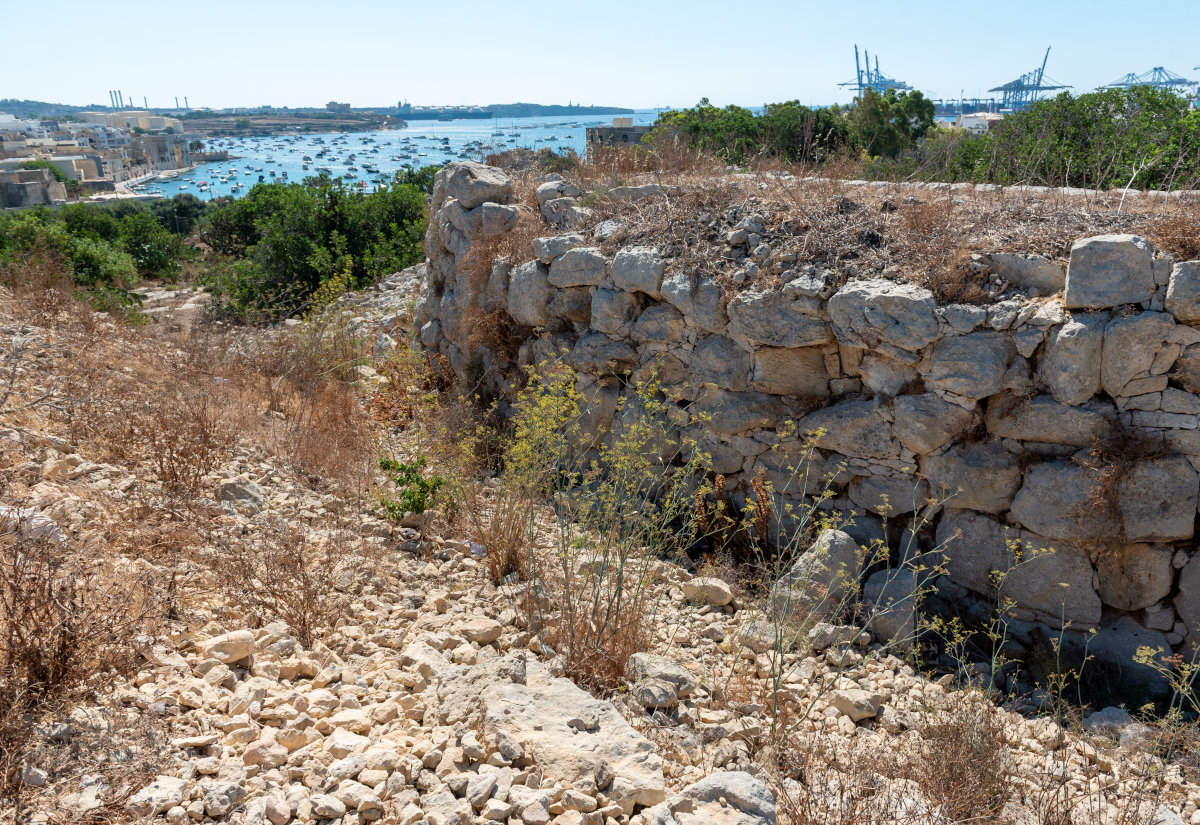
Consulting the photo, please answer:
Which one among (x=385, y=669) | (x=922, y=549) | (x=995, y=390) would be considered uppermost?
(x=995, y=390)

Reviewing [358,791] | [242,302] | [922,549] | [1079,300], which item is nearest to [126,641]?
[358,791]

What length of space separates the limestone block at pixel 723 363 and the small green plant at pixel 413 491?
85.0 inches

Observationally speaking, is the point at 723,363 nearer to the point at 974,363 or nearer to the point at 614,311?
the point at 614,311

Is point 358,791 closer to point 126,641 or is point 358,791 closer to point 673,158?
point 126,641

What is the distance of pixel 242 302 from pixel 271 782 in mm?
10712

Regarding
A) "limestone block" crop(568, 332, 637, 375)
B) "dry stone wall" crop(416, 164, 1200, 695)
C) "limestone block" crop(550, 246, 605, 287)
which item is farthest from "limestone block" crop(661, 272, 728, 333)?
"limestone block" crop(550, 246, 605, 287)

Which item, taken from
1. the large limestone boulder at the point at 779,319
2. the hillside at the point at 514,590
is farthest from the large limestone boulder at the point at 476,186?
the large limestone boulder at the point at 779,319

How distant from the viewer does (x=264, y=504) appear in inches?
197

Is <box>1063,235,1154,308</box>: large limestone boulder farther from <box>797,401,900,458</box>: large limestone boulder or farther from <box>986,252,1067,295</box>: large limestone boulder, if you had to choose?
<box>797,401,900,458</box>: large limestone boulder

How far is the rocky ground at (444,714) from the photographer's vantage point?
2.56 metres

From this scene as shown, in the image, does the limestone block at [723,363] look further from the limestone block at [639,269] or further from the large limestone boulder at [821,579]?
the large limestone boulder at [821,579]

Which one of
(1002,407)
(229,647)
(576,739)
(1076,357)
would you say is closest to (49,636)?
(229,647)

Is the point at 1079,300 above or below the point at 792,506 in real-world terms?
above

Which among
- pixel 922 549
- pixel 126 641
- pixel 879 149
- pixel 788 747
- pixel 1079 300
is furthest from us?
pixel 879 149
